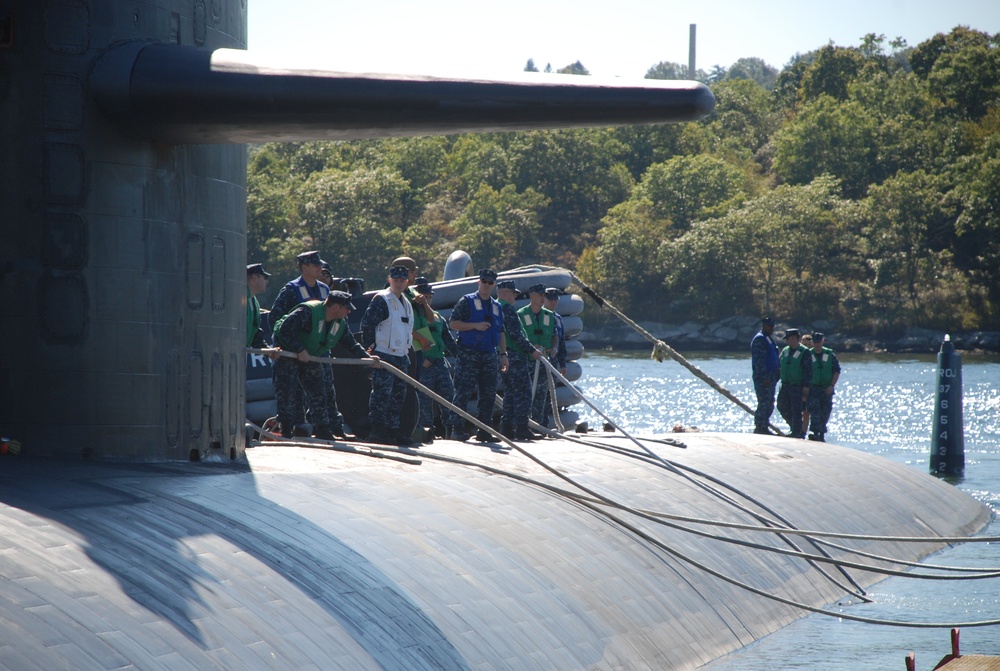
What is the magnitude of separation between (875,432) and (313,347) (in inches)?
1221

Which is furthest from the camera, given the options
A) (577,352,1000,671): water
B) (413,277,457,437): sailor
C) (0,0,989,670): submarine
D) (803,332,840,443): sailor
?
(803,332,840,443): sailor

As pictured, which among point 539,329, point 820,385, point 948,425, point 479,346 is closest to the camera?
point 479,346

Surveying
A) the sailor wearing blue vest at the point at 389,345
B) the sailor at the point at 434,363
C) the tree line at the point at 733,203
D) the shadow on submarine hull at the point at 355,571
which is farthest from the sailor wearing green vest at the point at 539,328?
the tree line at the point at 733,203

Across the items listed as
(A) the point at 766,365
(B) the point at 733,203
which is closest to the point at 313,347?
(A) the point at 766,365

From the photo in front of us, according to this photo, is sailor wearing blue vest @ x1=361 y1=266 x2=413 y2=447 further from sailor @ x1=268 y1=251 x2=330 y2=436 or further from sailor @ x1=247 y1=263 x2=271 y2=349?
sailor @ x1=247 y1=263 x2=271 y2=349

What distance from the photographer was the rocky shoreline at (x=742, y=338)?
81.3 metres

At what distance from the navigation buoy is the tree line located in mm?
61679

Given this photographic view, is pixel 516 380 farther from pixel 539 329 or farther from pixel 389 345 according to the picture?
pixel 389 345

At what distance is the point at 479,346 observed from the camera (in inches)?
526

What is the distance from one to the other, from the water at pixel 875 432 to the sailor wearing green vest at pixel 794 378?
305 centimetres

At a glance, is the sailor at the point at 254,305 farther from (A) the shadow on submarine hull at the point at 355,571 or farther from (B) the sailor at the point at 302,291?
(A) the shadow on submarine hull at the point at 355,571

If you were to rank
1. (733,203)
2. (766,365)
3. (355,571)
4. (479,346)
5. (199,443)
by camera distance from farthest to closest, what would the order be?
(733,203)
(766,365)
(479,346)
(199,443)
(355,571)

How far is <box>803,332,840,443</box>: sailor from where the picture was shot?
76.0ft

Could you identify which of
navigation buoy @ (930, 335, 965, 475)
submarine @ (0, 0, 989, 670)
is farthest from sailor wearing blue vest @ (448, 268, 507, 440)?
navigation buoy @ (930, 335, 965, 475)
